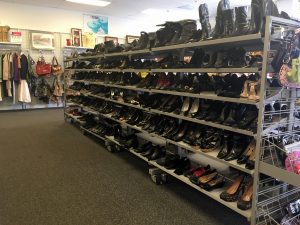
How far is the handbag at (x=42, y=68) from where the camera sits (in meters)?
8.14

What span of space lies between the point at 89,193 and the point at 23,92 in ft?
20.6

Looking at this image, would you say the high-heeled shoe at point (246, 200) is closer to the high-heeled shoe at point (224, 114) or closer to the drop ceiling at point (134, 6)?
the high-heeled shoe at point (224, 114)

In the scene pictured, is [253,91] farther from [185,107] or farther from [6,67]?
[6,67]

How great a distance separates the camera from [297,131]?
2.10m

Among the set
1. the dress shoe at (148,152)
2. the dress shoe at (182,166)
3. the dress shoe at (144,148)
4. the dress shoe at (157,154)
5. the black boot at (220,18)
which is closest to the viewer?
the black boot at (220,18)

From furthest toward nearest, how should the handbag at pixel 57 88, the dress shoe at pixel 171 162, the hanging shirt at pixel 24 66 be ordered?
the handbag at pixel 57 88
the hanging shirt at pixel 24 66
the dress shoe at pixel 171 162

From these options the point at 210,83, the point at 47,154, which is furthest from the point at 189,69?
the point at 47,154

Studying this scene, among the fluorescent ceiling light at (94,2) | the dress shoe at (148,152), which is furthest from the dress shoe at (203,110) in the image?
the fluorescent ceiling light at (94,2)

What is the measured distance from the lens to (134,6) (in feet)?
26.7

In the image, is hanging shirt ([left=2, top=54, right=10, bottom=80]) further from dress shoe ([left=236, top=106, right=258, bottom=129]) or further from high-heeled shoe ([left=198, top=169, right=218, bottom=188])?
dress shoe ([left=236, top=106, right=258, bottom=129])

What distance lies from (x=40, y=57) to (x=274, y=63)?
8.23m

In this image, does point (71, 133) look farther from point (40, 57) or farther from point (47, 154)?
point (40, 57)

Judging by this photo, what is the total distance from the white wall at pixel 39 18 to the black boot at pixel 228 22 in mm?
7897

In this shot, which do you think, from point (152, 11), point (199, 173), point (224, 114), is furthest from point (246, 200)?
point (152, 11)
